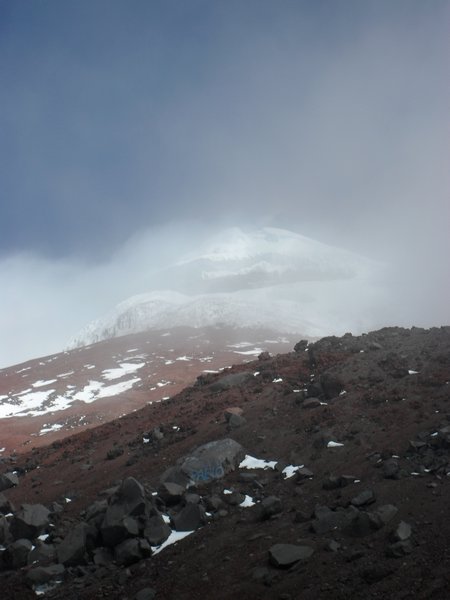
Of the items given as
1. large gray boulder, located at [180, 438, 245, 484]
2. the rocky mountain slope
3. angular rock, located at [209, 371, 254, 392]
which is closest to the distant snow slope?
the rocky mountain slope

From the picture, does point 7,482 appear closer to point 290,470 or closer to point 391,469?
point 290,470

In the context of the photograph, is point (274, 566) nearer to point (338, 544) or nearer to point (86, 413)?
point (338, 544)

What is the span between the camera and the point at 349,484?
11.9 meters

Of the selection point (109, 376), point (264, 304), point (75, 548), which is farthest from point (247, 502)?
point (264, 304)

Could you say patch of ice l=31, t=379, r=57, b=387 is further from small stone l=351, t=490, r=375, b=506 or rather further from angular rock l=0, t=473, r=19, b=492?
small stone l=351, t=490, r=375, b=506

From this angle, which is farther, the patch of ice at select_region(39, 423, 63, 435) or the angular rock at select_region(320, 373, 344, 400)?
the patch of ice at select_region(39, 423, 63, 435)

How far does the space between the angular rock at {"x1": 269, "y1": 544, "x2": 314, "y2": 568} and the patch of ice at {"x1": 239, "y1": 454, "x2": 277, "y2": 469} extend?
5628mm

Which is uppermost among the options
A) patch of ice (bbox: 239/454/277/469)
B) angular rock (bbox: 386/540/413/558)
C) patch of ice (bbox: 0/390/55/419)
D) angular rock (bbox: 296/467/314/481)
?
angular rock (bbox: 386/540/413/558)

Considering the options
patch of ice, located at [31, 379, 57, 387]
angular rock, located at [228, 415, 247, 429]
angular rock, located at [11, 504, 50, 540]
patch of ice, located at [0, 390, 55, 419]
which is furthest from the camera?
patch of ice, located at [31, 379, 57, 387]

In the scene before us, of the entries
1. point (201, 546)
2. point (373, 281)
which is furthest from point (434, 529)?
point (373, 281)

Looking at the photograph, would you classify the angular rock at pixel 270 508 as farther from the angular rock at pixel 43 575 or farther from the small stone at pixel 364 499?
the angular rock at pixel 43 575

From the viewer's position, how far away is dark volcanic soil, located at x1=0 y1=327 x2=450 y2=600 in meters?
8.23

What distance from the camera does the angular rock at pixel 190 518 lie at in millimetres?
11531

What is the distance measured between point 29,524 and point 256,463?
7.37m
